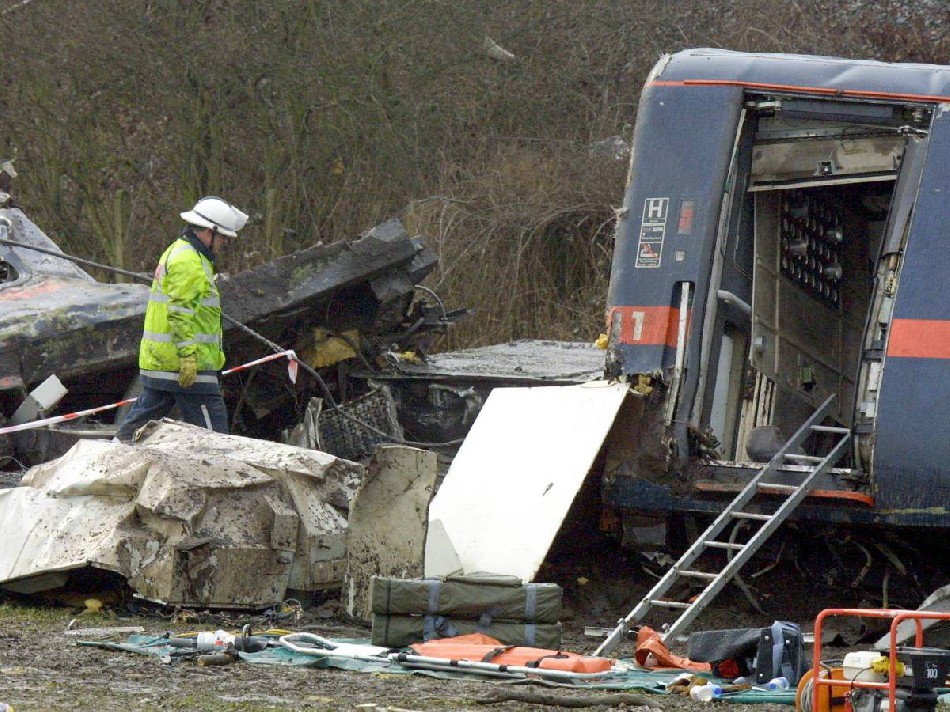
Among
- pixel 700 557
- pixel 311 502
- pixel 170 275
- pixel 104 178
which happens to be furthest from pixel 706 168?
pixel 104 178

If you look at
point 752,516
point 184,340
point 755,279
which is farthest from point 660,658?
point 184,340

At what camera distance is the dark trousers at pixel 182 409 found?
8.95 metres

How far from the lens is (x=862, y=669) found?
4.71m

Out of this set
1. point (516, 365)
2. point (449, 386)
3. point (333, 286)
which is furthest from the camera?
point (516, 365)

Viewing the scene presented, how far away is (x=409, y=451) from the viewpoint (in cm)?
716

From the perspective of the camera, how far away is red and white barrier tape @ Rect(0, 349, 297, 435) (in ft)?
30.9

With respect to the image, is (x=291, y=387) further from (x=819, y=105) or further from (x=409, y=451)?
(x=819, y=105)

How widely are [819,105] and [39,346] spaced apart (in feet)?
15.5

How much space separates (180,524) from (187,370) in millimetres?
1988

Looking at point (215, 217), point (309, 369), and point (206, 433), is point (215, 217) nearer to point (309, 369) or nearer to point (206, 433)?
point (309, 369)

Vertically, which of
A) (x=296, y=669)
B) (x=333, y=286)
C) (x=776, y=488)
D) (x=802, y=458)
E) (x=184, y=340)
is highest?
(x=333, y=286)

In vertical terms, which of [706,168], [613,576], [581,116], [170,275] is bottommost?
[613,576]

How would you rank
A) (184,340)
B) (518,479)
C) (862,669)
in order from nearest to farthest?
(862,669), (518,479), (184,340)

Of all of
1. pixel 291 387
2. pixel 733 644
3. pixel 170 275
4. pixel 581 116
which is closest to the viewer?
pixel 733 644
